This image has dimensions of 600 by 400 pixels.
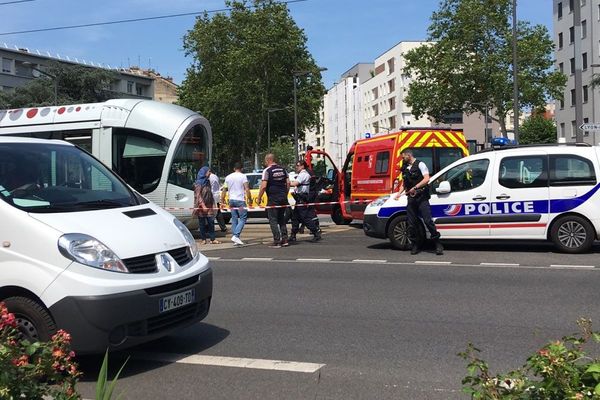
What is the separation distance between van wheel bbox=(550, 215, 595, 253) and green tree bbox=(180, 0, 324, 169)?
4347 cm

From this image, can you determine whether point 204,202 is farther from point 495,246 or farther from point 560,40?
point 560,40

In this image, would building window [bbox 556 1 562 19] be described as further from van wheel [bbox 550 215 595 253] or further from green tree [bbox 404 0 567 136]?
van wheel [bbox 550 215 595 253]

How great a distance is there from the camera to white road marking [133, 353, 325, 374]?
15.6 ft

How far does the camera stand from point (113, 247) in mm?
4457

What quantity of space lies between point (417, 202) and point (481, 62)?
34.9 metres

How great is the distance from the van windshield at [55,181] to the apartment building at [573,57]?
4978cm

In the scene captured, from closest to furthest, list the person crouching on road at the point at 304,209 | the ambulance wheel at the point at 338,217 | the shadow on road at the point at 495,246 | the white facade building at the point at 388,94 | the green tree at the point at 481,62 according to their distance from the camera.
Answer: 1. the shadow on road at the point at 495,246
2. the person crouching on road at the point at 304,209
3. the ambulance wheel at the point at 338,217
4. the green tree at the point at 481,62
5. the white facade building at the point at 388,94

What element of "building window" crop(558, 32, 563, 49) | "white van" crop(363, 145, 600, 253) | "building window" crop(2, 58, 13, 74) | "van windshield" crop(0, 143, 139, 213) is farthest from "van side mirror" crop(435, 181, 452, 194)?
"building window" crop(2, 58, 13, 74)

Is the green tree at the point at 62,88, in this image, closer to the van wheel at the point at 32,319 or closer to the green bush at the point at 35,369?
the van wheel at the point at 32,319

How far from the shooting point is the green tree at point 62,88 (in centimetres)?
6003

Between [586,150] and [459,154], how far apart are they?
14.4 ft

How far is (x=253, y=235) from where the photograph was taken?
15469mm

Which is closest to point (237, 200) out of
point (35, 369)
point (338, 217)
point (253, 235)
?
point (253, 235)

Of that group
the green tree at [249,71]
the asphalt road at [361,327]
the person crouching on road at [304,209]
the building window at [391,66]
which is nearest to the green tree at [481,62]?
the green tree at [249,71]
